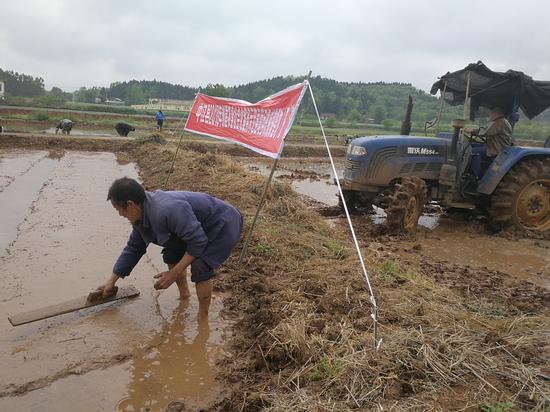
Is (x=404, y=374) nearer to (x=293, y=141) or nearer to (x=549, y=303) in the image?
(x=549, y=303)

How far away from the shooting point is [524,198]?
7180 mm

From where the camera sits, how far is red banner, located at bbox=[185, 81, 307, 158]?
14.1ft

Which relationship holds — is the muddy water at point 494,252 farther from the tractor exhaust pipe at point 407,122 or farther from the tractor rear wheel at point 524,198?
the tractor exhaust pipe at point 407,122

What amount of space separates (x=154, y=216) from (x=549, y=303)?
3911 mm

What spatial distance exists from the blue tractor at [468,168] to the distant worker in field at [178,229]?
12.7ft

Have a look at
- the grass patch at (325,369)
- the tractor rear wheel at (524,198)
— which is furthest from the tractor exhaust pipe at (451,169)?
the grass patch at (325,369)

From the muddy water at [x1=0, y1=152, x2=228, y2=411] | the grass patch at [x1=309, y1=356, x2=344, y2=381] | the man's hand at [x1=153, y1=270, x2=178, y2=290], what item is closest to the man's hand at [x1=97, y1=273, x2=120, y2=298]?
the muddy water at [x1=0, y1=152, x2=228, y2=411]

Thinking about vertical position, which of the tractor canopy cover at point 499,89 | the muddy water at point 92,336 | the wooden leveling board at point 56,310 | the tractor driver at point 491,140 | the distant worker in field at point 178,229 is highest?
the tractor canopy cover at point 499,89

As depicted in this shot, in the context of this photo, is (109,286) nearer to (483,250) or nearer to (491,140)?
(483,250)

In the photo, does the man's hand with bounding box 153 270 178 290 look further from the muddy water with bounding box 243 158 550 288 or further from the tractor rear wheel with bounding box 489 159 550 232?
the tractor rear wheel with bounding box 489 159 550 232

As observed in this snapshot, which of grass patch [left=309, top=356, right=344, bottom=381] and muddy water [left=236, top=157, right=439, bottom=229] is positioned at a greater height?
grass patch [left=309, top=356, right=344, bottom=381]

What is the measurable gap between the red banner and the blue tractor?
239 cm

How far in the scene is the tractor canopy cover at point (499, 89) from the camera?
22.4ft

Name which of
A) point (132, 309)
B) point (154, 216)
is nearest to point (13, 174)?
point (132, 309)
